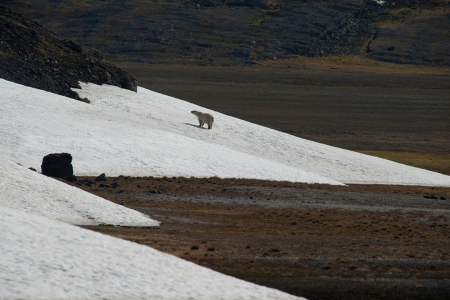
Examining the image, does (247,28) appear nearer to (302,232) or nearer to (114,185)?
(114,185)

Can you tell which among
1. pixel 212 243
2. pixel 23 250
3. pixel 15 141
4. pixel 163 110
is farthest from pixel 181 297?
pixel 163 110

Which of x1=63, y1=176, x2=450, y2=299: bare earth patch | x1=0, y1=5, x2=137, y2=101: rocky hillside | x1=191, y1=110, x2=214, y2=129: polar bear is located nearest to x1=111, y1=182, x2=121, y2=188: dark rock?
x1=63, y1=176, x2=450, y2=299: bare earth patch

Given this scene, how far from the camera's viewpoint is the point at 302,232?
80.5ft

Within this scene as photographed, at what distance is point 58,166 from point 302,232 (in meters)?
12.9

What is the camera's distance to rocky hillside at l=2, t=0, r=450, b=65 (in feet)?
495

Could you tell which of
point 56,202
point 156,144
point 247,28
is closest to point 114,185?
point 56,202

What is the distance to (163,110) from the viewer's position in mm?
54781

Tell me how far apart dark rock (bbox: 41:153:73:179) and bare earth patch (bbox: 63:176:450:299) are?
102 centimetres

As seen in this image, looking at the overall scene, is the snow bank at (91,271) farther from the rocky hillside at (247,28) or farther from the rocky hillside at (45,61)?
the rocky hillside at (247,28)

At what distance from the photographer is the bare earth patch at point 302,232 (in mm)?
17531

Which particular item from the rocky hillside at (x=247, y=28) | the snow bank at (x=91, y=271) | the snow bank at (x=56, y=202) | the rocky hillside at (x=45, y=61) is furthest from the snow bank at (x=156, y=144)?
the rocky hillside at (x=247, y=28)

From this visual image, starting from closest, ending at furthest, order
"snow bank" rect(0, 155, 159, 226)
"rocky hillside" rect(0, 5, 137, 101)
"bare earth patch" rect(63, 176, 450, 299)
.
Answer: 1. "bare earth patch" rect(63, 176, 450, 299)
2. "snow bank" rect(0, 155, 159, 226)
3. "rocky hillside" rect(0, 5, 137, 101)

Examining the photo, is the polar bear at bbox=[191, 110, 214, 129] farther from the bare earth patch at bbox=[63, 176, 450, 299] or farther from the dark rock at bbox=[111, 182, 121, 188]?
the dark rock at bbox=[111, 182, 121, 188]

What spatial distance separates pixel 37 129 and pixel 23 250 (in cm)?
2606
